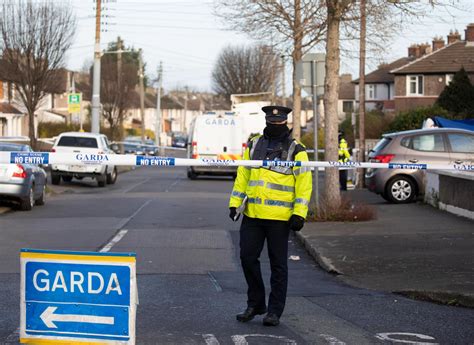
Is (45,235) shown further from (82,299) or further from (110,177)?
(110,177)

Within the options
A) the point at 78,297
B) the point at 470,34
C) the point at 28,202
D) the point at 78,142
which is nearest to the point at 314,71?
the point at 28,202

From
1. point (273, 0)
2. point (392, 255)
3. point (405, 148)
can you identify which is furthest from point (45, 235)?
point (273, 0)

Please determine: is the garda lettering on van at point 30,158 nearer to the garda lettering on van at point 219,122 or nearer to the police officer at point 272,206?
the police officer at point 272,206

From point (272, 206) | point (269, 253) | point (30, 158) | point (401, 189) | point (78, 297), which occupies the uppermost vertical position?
point (30, 158)

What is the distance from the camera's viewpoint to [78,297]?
659 centimetres

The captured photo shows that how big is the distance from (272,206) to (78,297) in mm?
2138

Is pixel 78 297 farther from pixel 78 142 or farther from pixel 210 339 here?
pixel 78 142

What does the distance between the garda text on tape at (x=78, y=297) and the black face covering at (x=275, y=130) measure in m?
2.29

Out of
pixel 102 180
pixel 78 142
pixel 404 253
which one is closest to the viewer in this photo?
pixel 404 253

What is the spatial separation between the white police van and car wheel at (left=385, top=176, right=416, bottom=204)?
48.0 ft

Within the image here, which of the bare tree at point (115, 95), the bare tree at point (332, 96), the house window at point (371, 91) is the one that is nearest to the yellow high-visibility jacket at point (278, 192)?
the bare tree at point (332, 96)

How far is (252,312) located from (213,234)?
7.79 meters

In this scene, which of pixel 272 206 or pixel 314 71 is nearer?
pixel 272 206

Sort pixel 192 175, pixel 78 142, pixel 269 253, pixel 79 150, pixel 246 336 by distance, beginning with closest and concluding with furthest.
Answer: pixel 246 336 → pixel 269 253 → pixel 79 150 → pixel 78 142 → pixel 192 175
